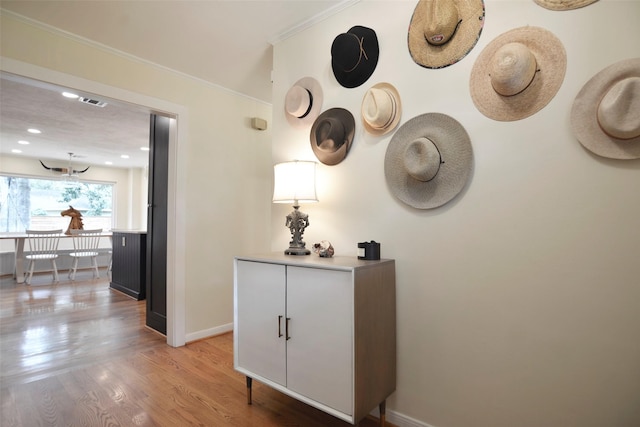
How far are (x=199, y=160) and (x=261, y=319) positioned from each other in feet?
6.08

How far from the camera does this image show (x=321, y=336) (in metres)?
1.54

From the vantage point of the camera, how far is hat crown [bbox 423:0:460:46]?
155 cm

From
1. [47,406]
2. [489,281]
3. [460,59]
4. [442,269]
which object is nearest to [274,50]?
[460,59]

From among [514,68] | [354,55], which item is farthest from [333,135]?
[514,68]

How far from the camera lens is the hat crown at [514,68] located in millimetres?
1289

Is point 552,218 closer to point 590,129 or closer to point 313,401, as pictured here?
point 590,129

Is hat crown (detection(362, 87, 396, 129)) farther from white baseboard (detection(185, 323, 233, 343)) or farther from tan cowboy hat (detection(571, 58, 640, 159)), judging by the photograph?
white baseboard (detection(185, 323, 233, 343))

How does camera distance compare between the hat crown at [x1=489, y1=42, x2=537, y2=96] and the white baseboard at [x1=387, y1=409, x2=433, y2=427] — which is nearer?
the hat crown at [x1=489, y1=42, x2=537, y2=96]

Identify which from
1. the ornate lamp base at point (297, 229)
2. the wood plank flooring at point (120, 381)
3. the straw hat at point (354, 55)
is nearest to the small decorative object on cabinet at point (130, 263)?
the wood plank flooring at point (120, 381)

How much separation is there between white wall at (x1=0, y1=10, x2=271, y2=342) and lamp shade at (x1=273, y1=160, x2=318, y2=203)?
1.39 meters

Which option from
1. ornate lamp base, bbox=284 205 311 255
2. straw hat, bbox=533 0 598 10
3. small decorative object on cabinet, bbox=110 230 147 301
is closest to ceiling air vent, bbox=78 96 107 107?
small decorative object on cabinet, bbox=110 230 147 301

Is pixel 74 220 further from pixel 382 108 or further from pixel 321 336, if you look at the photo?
pixel 382 108

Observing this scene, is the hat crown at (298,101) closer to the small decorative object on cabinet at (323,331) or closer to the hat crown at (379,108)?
the hat crown at (379,108)

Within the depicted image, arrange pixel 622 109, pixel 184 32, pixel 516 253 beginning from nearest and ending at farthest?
pixel 622 109, pixel 516 253, pixel 184 32
